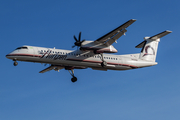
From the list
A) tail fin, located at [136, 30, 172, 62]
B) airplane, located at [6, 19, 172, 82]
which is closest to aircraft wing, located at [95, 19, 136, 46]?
airplane, located at [6, 19, 172, 82]

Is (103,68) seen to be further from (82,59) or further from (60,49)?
(60,49)

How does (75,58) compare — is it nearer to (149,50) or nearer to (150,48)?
(149,50)

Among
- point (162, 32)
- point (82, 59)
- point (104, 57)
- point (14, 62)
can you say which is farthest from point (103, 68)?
point (14, 62)

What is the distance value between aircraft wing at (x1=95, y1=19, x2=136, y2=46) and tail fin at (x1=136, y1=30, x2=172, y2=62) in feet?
19.4

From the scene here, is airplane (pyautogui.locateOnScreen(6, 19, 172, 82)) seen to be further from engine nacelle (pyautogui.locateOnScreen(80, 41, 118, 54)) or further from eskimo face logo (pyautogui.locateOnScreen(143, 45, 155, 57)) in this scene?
eskimo face logo (pyautogui.locateOnScreen(143, 45, 155, 57))

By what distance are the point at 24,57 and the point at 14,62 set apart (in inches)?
42.5

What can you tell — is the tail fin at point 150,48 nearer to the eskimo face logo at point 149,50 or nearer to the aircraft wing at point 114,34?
the eskimo face logo at point 149,50

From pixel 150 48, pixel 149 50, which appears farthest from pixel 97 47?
pixel 150 48

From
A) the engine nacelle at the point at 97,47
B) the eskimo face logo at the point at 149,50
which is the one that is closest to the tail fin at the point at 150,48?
the eskimo face logo at the point at 149,50

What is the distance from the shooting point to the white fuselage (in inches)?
928

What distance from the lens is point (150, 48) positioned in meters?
29.6

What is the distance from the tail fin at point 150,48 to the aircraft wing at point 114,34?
5.90m

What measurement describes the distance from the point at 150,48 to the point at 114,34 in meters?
7.70

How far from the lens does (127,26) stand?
74.3 feet
